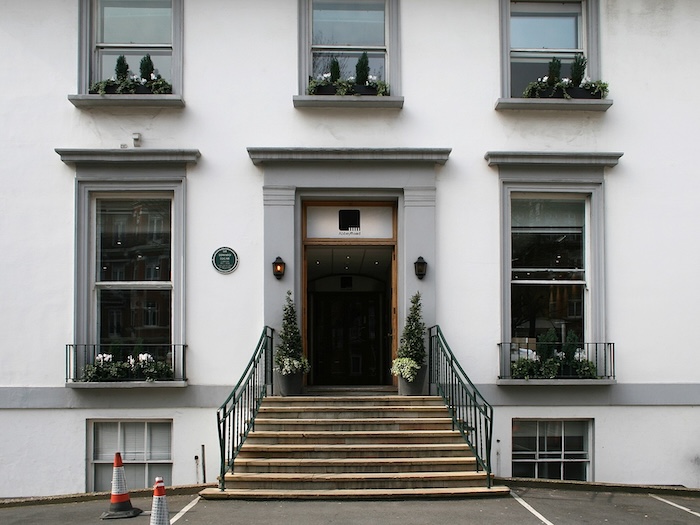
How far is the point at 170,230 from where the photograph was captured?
11.1 metres

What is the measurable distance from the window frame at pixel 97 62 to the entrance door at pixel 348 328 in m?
4.60

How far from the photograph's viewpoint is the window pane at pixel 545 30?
11438 millimetres

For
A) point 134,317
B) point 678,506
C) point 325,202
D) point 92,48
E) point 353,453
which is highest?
point 92,48

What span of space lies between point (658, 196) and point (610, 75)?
6.08 feet

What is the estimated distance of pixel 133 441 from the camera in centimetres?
1079

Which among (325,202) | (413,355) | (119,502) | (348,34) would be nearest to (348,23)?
(348,34)

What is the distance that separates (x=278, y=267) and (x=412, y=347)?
212 centimetres

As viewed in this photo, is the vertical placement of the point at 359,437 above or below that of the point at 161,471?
above

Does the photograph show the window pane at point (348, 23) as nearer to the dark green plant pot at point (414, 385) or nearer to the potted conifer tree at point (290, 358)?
the potted conifer tree at point (290, 358)

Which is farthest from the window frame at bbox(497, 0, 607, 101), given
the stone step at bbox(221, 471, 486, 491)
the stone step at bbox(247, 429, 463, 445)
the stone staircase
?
the stone step at bbox(221, 471, 486, 491)

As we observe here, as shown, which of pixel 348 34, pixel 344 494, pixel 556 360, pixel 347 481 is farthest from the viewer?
pixel 348 34

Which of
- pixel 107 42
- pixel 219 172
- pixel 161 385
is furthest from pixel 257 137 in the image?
pixel 161 385

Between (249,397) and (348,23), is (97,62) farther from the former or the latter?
(249,397)

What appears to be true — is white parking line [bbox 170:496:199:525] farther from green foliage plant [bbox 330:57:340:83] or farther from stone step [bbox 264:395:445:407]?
green foliage plant [bbox 330:57:340:83]
